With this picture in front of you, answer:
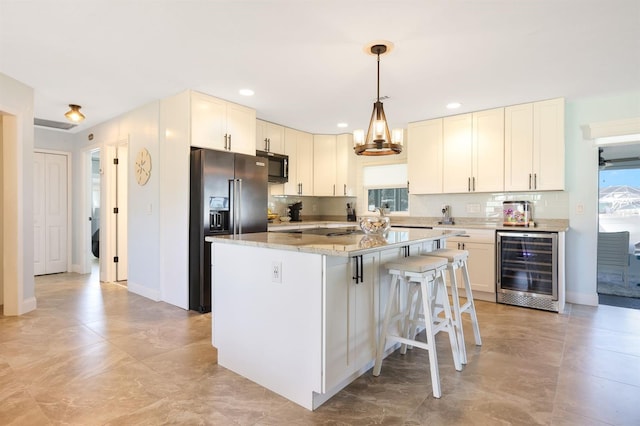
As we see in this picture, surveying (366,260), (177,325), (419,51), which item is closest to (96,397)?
(177,325)

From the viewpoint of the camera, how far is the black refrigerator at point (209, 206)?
3609 mm

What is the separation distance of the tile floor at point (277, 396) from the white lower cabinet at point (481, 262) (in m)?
0.77

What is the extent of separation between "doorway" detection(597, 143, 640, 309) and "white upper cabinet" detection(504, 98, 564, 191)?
1014 mm

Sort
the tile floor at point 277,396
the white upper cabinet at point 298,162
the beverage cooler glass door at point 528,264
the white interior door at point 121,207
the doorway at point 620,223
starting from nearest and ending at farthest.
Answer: the tile floor at point 277,396 < the beverage cooler glass door at point 528,264 < the doorway at point 620,223 < the white interior door at point 121,207 < the white upper cabinet at point 298,162

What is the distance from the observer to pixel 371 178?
595cm

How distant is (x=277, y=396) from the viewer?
2016mm

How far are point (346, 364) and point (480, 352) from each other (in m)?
1.25

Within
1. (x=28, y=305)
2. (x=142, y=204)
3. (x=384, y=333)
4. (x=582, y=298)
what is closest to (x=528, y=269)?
(x=582, y=298)

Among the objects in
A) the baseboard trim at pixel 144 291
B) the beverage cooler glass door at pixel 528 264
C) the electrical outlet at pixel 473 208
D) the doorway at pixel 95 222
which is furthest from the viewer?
the doorway at pixel 95 222

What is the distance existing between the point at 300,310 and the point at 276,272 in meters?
0.27

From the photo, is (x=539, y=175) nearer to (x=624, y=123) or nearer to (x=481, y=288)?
(x=624, y=123)

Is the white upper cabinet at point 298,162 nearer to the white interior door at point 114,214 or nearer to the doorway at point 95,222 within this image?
the white interior door at point 114,214

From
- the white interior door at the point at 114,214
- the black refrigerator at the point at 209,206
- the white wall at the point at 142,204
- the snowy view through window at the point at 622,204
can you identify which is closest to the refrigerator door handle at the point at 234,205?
the black refrigerator at the point at 209,206

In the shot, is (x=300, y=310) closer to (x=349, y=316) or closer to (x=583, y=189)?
(x=349, y=316)
